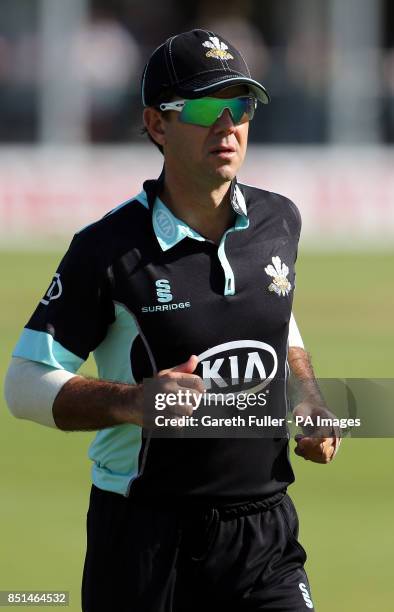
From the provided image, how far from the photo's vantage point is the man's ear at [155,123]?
4.58 metres

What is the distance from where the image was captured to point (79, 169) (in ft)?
90.3

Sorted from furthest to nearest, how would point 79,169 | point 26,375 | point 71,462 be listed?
1. point 79,169
2. point 71,462
3. point 26,375

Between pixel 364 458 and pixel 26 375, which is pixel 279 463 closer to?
pixel 26 375

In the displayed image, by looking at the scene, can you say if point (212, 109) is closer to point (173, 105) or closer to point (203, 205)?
point (173, 105)

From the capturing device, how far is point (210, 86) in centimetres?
437

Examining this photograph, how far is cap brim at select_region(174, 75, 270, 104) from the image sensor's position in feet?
14.3

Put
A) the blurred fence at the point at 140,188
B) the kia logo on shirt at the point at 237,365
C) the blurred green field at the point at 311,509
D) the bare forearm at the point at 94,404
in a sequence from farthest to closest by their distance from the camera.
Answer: the blurred fence at the point at 140,188 → the blurred green field at the point at 311,509 → the kia logo on shirt at the point at 237,365 → the bare forearm at the point at 94,404

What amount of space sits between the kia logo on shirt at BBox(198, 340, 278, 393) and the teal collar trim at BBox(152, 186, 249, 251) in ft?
1.17

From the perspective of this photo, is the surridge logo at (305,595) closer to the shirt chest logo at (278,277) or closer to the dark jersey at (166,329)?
the dark jersey at (166,329)

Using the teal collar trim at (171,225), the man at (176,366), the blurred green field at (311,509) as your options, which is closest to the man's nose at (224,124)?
the man at (176,366)

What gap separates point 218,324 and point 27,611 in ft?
9.35

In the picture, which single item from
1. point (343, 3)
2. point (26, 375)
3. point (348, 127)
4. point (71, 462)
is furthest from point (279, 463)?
point (343, 3)

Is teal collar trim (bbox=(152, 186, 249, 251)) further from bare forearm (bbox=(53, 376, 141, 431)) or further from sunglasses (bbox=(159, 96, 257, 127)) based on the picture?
bare forearm (bbox=(53, 376, 141, 431))

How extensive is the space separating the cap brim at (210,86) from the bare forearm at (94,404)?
943mm
